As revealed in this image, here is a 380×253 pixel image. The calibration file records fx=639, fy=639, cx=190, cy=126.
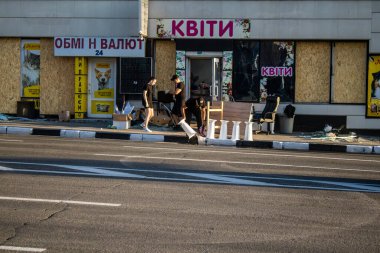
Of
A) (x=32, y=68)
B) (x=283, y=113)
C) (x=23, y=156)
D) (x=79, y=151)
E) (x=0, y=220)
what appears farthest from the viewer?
(x=32, y=68)

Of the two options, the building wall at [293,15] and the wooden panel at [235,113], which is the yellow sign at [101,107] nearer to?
the building wall at [293,15]

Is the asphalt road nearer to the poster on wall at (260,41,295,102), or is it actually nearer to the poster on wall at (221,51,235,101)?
the poster on wall at (260,41,295,102)

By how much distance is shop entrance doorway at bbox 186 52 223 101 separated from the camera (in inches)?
890

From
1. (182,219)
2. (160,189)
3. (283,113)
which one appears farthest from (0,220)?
(283,113)

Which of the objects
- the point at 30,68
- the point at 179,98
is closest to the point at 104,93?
the point at 30,68

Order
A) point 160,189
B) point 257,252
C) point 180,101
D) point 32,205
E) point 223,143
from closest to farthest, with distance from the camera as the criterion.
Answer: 1. point 257,252
2. point 32,205
3. point 160,189
4. point 223,143
5. point 180,101

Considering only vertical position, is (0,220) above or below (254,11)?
below

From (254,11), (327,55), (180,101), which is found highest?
(254,11)

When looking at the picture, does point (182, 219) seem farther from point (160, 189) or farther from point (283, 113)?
point (283, 113)

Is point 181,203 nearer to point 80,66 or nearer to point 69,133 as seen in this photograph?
point 69,133

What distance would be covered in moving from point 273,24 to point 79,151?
10.0m

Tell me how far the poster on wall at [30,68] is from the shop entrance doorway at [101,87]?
1.99 meters

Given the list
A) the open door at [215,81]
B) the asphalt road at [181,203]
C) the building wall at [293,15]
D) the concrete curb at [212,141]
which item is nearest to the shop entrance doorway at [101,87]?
the building wall at [293,15]

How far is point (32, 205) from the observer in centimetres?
828
